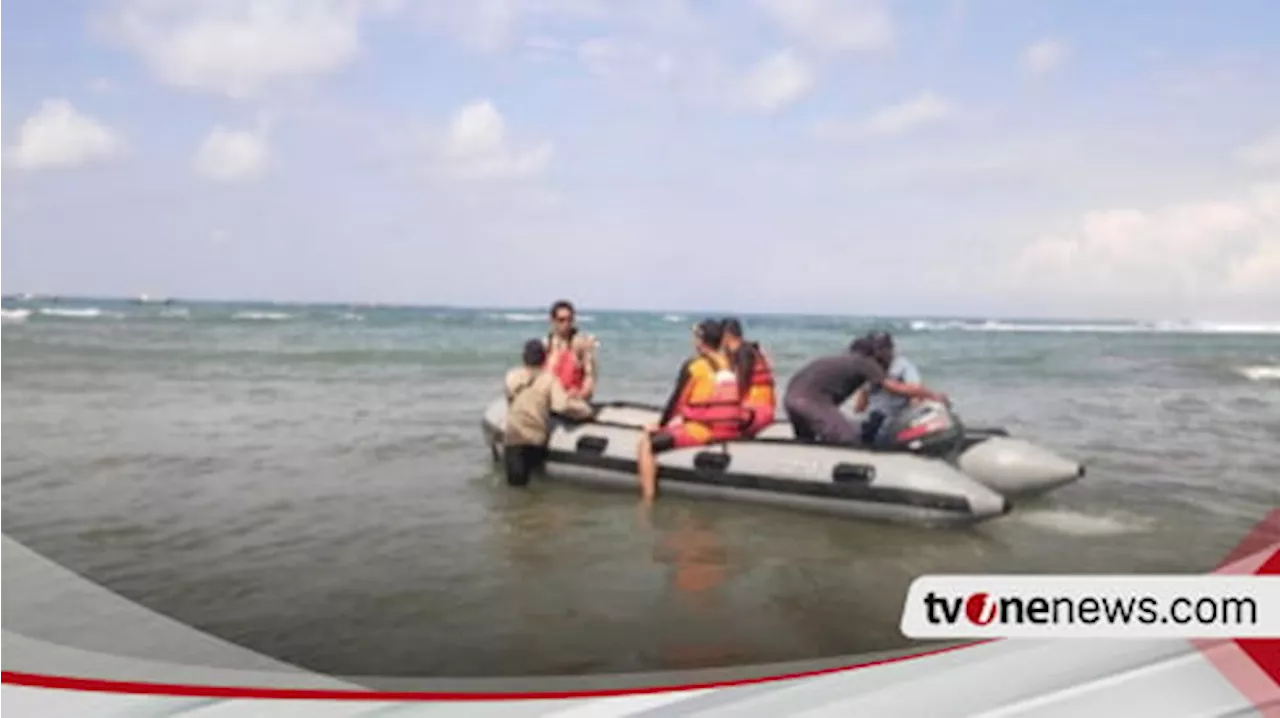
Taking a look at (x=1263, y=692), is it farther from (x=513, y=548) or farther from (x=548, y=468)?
(x=548, y=468)

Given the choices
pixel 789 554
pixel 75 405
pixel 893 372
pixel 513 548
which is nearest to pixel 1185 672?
pixel 789 554

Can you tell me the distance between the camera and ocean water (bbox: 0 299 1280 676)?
96.8 inches

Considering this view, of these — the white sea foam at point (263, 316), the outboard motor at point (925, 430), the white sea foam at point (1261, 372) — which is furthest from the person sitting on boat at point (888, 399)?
the white sea foam at point (263, 316)

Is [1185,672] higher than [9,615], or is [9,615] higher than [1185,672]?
A: [1185,672]

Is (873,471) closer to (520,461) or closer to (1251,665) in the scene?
(520,461)

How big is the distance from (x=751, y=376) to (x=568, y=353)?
3.45 feet

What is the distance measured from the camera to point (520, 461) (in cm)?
464

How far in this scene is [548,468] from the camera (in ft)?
15.6

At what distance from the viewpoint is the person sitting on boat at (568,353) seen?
16.5ft

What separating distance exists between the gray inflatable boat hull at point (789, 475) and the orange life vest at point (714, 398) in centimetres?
14

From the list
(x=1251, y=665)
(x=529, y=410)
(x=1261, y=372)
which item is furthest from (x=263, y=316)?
(x=1251, y=665)

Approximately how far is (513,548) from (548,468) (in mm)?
1398

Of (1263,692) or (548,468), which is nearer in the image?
(1263,692)

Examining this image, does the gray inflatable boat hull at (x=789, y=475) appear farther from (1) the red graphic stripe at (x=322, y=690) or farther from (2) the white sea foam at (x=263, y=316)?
(2) the white sea foam at (x=263, y=316)
